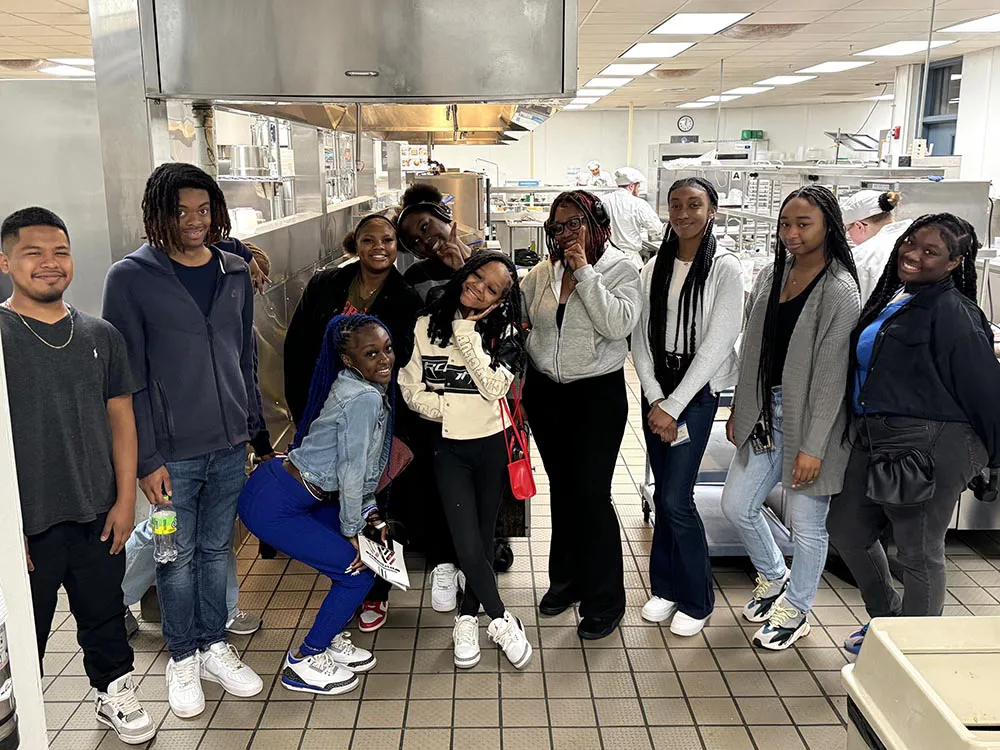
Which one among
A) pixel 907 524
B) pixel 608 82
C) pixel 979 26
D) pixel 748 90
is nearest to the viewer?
pixel 907 524

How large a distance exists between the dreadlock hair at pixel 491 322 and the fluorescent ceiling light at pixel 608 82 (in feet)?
32.8

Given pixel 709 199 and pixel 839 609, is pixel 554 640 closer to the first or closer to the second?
pixel 839 609

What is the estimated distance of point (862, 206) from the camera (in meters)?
4.11

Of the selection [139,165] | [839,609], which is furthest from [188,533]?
[839,609]

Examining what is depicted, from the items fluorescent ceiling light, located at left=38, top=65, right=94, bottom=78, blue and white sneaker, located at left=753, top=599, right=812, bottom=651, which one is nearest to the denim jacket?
blue and white sneaker, located at left=753, top=599, right=812, bottom=651

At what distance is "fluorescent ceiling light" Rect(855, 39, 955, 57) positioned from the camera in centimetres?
882

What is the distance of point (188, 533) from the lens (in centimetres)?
252

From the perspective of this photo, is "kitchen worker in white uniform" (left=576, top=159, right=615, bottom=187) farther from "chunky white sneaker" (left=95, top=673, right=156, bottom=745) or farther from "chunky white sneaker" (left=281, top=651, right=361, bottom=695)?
"chunky white sneaker" (left=95, top=673, right=156, bottom=745)

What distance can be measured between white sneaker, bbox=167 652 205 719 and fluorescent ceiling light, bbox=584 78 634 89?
10711mm

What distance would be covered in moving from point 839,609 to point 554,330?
1500mm

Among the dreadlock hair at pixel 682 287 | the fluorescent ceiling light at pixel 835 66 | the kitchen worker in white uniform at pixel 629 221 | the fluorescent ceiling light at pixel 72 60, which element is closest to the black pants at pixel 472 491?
the dreadlock hair at pixel 682 287

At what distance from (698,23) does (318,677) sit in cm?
664

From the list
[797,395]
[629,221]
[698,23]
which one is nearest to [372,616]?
[797,395]

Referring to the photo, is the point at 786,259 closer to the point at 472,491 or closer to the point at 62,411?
the point at 472,491
